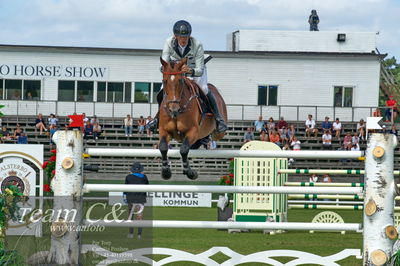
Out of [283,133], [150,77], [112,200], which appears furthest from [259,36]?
[112,200]

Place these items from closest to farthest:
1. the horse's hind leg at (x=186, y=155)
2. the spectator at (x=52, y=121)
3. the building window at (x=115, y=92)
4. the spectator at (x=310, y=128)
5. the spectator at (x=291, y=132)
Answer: the horse's hind leg at (x=186, y=155) → the spectator at (x=291, y=132) → the spectator at (x=52, y=121) → the spectator at (x=310, y=128) → the building window at (x=115, y=92)

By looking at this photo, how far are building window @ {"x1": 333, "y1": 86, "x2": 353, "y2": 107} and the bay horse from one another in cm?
3437

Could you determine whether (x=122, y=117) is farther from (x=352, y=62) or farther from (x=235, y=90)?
(x=352, y=62)

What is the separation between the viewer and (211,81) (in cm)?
4138

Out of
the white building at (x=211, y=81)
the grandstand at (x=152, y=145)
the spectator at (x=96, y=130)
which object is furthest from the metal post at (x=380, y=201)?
the white building at (x=211, y=81)

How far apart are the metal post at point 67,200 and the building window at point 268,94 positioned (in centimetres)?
3574

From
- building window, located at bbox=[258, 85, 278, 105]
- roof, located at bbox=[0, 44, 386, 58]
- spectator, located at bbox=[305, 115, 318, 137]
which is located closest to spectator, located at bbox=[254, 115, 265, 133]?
spectator, located at bbox=[305, 115, 318, 137]

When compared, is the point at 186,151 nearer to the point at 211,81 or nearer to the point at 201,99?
the point at 201,99

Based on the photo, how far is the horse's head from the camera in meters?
7.68

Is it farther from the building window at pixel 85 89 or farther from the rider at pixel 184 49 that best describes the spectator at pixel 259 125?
the rider at pixel 184 49

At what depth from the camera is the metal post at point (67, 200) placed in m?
6.21

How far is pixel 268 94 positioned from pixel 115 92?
7642 millimetres

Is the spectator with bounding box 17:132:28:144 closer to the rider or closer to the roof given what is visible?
the roof

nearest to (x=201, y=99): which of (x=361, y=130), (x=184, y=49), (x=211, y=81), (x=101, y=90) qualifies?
(x=184, y=49)
